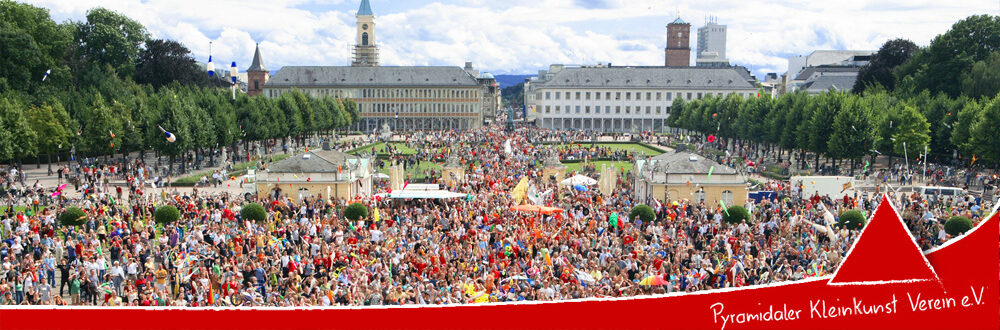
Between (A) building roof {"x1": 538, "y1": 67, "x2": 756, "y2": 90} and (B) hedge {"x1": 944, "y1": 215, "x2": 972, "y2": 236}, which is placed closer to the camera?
(B) hedge {"x1": 944, "y1": 215, "x2": 972, "y2": 236}

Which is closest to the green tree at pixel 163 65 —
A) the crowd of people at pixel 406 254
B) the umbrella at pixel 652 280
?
the crowd of people at pixel 406 254

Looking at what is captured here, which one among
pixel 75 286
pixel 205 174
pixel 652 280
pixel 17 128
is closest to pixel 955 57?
pixel 205 174

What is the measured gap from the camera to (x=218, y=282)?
61.8 feet

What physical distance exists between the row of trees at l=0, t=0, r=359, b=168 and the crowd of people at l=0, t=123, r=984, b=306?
24431 millimetres

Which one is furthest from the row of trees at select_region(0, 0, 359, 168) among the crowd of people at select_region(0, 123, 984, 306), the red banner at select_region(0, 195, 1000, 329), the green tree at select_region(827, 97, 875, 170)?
the red banner at select_region(0, 195, 1000, 329)

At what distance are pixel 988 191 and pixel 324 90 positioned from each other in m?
109

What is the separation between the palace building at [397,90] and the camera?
138375 mm

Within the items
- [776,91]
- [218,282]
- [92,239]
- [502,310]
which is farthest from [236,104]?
[776,91]

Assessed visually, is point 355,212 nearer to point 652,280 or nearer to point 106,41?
point 652,280

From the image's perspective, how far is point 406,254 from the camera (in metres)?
20.8

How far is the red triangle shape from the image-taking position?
718 cm

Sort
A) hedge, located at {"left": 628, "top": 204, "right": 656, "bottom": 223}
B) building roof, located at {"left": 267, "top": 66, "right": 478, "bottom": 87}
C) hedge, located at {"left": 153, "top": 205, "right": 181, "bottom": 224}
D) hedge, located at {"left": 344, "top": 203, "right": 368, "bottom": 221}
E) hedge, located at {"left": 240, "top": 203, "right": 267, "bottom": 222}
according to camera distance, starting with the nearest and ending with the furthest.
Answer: hedge, located at {"left": 240, "top": 203, "right": 267, "bottom": 222} < hedge, located at {"left": 628, "top": 204, "right": 656, "bottom": 223} < hedge, located at {"left": 153, "top": 205, "right": 181, "bottom": 224} < hedge, located at {"left": 344, "top": 203, "right": 368, "bottom": 221} < building roof, located at {"left": 267, "top": 66, "right": 478, "bottom": 87}

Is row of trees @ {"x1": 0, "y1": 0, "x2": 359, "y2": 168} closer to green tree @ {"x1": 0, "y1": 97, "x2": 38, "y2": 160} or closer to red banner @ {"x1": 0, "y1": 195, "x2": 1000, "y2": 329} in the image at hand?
green tree @ {"x1": 0, "y1": 97, "x2": 38, "y2": 160}

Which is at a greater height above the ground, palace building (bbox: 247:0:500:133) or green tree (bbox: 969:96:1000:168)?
palace building (bbox: 247:0:500:133)
